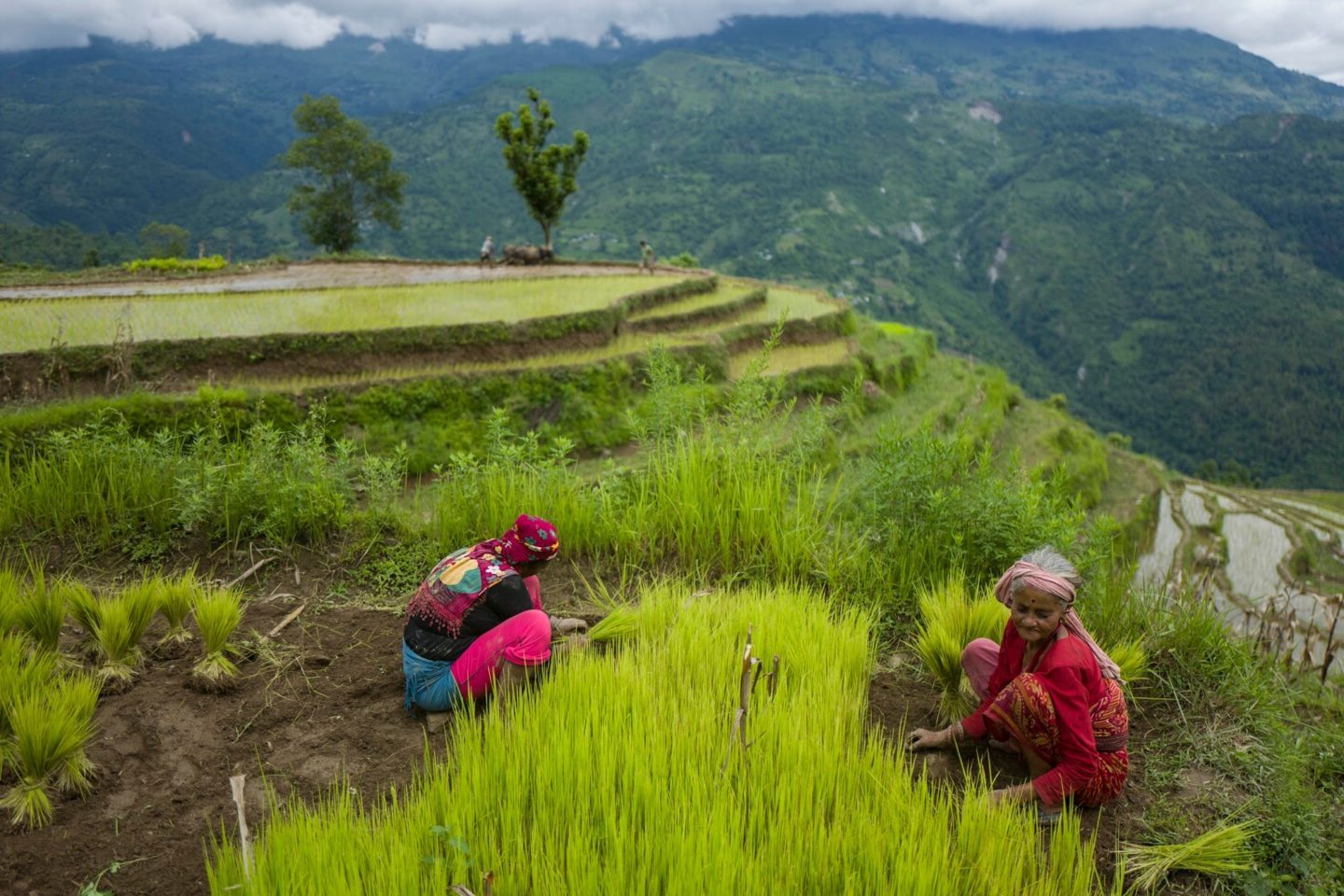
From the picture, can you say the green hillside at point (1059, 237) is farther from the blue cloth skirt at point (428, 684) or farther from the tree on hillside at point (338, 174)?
the blue cloth skirt at point (428, 684)

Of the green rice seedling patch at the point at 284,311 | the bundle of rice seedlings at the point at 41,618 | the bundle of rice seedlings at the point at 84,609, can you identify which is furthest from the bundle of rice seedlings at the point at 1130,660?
the green rice seedling patch at the point at 284,311

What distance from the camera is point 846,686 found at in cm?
373

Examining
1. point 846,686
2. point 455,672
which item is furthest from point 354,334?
point 846,686

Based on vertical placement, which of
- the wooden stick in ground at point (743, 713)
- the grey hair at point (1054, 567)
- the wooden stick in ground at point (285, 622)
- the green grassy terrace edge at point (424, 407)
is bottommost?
the green grassy terrace edge at point (424, 407)

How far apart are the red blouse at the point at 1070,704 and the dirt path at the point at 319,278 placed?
61.6 feet

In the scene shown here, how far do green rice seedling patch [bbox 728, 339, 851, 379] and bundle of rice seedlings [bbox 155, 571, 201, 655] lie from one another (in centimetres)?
1387

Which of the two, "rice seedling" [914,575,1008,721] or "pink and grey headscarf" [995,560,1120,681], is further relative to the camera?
"rice seedling" [914,575,1008,721]

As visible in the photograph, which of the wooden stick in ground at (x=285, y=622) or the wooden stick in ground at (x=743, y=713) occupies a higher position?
the wooden stick in ground at (x=743, y=713)

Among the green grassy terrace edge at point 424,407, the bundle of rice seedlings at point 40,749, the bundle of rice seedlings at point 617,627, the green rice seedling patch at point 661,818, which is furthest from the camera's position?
the green grassy terrace edge at point 424,407

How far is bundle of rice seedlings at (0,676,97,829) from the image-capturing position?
9.77ft

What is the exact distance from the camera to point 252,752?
3553 mm

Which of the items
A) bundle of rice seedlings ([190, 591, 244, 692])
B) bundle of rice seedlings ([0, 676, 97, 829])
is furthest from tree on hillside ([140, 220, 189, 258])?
bundle of rice seedlings ([0, 676, 97, 829])

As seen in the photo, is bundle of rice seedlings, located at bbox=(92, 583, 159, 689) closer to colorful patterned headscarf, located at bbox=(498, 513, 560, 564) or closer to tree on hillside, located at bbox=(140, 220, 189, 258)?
colorful patterned headscarf, located at bbox=(498, 513, 560, 564)

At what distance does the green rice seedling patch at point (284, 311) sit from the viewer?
12.6 metres
